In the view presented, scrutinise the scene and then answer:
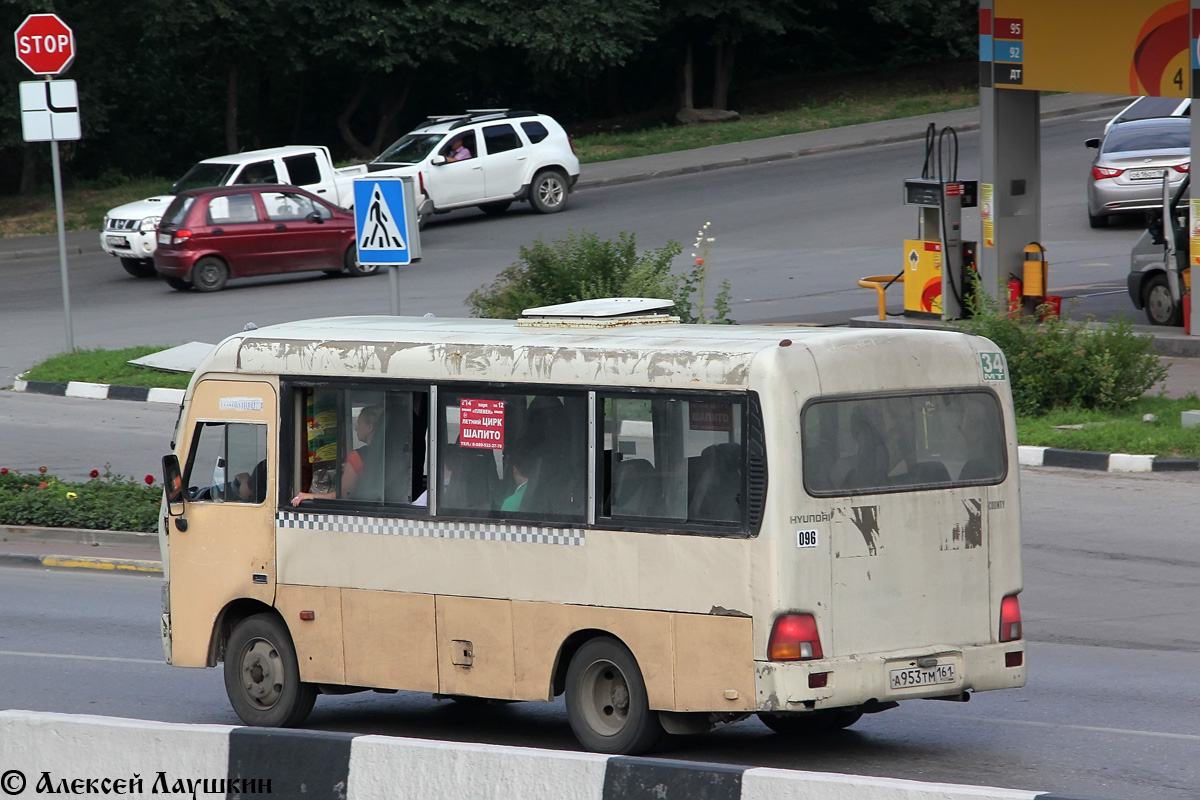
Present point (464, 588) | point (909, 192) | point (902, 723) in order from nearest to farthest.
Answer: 1. point (464, 588)
2. point (902, 723)
3. point (909, 192)

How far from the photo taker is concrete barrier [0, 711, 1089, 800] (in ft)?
19.6

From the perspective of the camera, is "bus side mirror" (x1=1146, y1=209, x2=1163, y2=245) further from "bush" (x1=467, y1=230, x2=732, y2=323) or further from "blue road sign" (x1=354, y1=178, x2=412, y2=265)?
"blue road sign" (x1=354, y1=178, x2=412, y2=265)

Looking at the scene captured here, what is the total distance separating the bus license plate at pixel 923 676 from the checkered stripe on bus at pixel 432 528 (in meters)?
1.54

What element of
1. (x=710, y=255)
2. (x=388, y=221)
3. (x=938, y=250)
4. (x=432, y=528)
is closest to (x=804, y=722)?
(x=432, y=528)

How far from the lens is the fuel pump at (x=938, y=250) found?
20.2m

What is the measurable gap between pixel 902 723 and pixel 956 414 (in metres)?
1.79

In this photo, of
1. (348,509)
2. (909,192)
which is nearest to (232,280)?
(909,192)

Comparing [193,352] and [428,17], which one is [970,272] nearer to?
[193,352]

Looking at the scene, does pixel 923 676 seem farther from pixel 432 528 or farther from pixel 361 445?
pixel 361 445

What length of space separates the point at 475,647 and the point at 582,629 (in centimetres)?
61

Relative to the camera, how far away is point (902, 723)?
8.79 metres

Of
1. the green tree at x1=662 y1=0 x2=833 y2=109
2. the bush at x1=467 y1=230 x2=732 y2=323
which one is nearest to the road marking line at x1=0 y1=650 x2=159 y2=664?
the bush at x1=467 y1=230 x2=732 y2=323

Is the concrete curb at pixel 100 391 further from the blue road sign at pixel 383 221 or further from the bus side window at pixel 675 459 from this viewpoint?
the bus side window at pixel 675 459

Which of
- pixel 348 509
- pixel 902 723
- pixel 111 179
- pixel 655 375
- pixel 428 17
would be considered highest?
pixel 428 17
